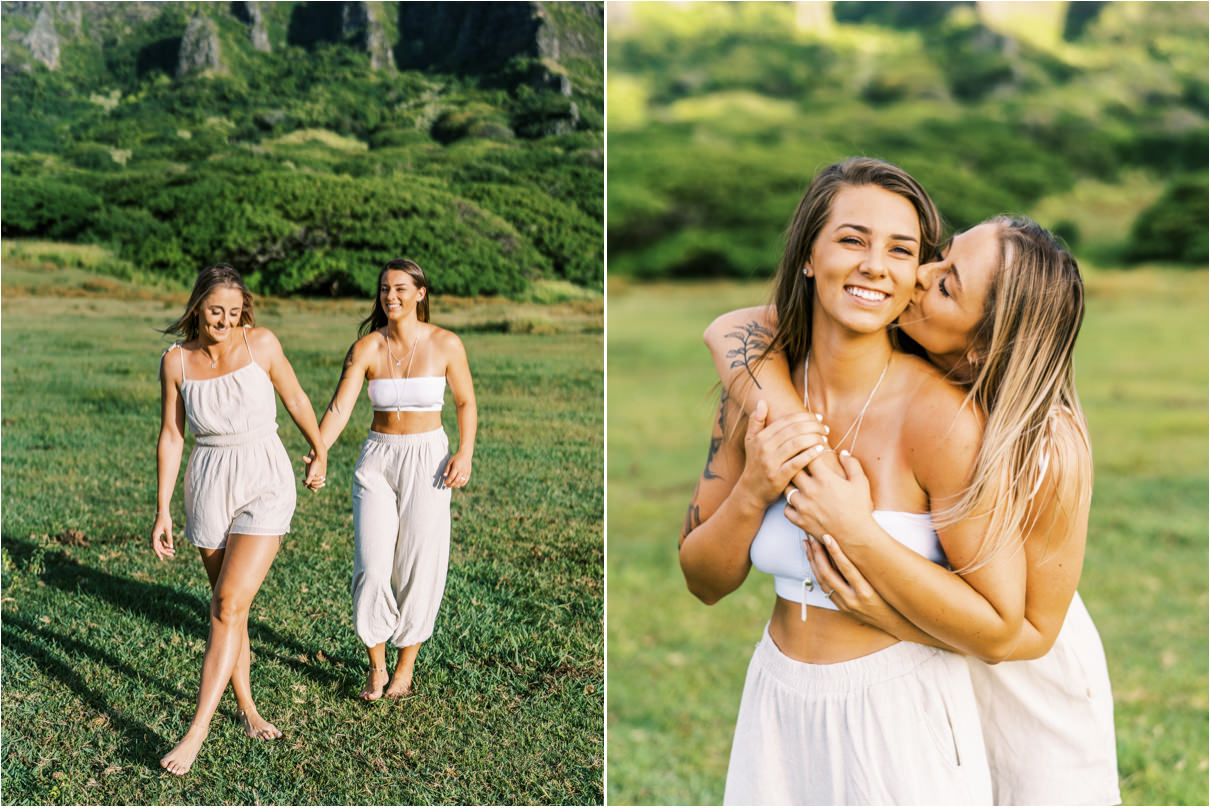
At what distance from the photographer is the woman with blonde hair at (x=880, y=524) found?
2049mm

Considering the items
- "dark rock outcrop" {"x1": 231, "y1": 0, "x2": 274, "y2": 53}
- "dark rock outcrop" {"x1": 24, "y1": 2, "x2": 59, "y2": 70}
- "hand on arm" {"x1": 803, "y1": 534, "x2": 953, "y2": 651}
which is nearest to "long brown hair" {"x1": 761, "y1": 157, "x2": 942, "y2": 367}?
"hand on arm" {"x1": 803, "y1": 534, "x2": 953, "y2": 651}

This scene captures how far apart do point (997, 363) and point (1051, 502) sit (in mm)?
301

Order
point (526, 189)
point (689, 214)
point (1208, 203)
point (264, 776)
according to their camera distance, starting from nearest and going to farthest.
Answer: point (264, 776) → point (526, 189) → point (1208, 203) → point (689, 214)

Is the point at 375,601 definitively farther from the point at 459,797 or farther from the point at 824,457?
the point at 824,457

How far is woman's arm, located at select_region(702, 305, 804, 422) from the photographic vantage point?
2.22 metres

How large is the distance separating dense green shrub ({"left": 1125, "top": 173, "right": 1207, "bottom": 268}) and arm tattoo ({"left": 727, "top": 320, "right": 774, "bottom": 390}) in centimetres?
1959

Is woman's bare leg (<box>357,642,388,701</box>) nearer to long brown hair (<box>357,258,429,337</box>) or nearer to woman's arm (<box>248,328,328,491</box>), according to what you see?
woman's arm (<box>248,328,328,491</box>)

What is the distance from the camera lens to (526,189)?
14.4 feet

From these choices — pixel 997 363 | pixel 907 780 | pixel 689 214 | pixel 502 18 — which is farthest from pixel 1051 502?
pixel 689 214

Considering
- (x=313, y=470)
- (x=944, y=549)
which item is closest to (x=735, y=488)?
(x=944, y=549)

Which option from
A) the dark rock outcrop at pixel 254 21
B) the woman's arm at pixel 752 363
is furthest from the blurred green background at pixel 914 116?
the woman's arm at pixel 752 363

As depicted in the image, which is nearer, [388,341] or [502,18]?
[388,341]

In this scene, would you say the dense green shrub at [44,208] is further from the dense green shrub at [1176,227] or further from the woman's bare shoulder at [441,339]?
the dense green shrub at [1176,227]

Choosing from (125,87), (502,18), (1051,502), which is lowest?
(1051,502)
